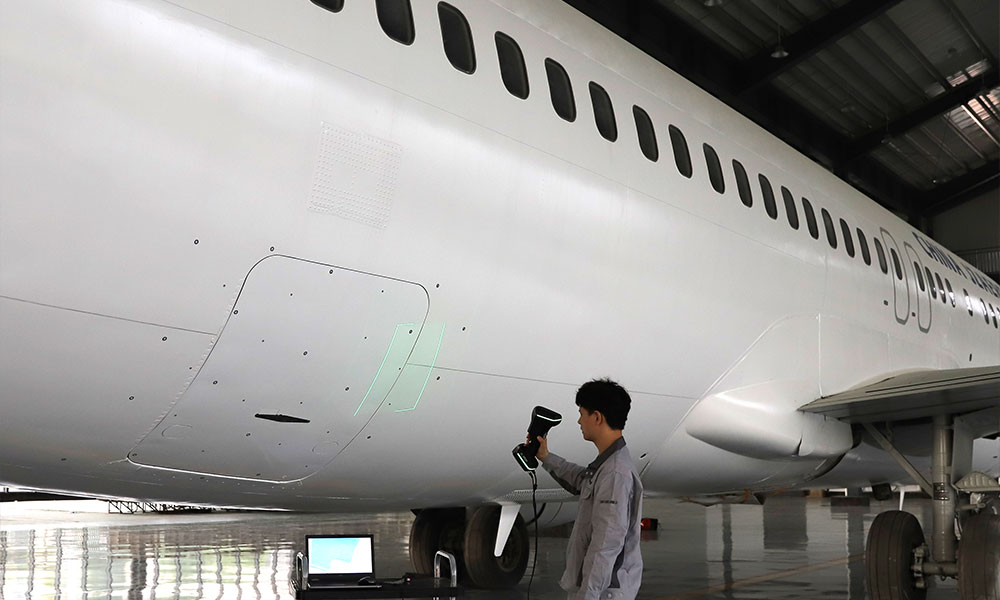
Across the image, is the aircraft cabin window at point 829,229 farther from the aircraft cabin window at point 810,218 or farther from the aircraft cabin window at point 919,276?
the aircraft cabin window at point 919,276

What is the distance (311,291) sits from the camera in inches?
145

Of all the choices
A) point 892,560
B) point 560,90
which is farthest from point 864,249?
point 560,90

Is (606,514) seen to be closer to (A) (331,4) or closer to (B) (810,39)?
(A) (331,4)

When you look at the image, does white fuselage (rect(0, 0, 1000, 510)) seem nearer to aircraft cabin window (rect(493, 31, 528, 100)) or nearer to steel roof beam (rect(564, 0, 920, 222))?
aircraft cabin window (rect(493, 31, 528, 100))

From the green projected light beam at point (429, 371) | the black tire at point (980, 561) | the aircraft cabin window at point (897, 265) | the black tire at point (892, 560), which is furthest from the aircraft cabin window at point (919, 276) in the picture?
the green projected light beam at point (429, 371)

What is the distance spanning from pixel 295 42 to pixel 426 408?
168cm

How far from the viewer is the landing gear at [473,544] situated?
346 inches

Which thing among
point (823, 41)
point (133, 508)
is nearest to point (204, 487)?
point (823, 41)

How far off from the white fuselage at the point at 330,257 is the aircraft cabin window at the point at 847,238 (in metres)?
2.25

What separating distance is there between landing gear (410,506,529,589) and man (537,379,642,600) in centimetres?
507

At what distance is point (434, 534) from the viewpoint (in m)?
9.28

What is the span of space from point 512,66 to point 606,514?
2.27 metres

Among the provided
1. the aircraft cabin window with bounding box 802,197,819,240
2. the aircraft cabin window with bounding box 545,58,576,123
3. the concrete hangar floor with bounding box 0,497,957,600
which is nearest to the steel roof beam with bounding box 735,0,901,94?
the concrete hangar floor with bounding box 0,497,957,600

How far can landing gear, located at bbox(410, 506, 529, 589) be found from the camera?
28.9ft
